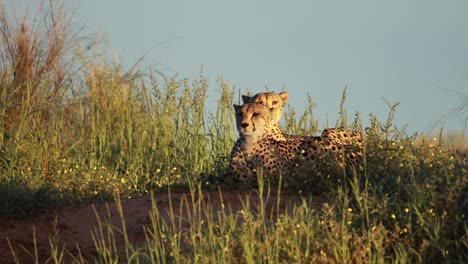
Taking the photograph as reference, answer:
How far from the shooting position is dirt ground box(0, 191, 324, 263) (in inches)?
265

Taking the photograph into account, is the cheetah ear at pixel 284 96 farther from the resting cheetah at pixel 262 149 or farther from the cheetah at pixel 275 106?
the resting cheetah at pixel 262 149

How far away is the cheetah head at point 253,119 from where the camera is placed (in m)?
7.75

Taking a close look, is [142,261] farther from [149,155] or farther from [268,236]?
[149,155]

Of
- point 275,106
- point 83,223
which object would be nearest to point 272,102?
point 275,106

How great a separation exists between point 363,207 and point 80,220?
2.41 meters

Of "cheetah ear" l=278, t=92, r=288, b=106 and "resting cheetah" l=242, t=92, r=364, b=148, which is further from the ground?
"cheetah ear" l=278, t=92, r=288, b=106

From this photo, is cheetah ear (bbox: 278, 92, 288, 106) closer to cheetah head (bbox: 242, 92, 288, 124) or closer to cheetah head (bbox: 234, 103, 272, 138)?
cheetah head (bbox: 242, 92, 288, 124)

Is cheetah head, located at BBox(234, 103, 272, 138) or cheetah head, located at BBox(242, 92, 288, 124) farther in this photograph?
cheetah head, located at BBox(242, 92, 288, 124)

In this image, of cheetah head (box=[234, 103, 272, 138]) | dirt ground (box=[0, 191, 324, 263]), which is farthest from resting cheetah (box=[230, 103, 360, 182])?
dirt ground (box=[0, 191, 324, 263])

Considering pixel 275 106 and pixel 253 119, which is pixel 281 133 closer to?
pixel 275 106

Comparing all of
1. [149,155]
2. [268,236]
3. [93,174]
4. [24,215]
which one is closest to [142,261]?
[268,236]

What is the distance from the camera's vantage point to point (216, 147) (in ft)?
34.0

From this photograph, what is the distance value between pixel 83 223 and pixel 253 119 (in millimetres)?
1511

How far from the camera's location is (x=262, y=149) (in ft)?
25.8
